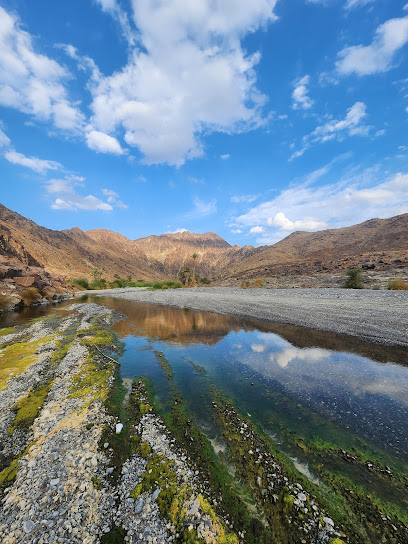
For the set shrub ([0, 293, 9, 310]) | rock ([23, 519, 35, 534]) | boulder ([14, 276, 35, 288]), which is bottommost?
rock ([23, 519, 35, 534])

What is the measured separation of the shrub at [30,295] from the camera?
38.8m

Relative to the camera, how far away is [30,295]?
40.4 metres

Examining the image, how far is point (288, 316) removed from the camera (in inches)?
959

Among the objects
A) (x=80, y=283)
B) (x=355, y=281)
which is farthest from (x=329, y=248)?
(x=80, y=283)

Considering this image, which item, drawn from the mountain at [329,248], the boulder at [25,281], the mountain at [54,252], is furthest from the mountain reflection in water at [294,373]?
the mountain at [54,252]

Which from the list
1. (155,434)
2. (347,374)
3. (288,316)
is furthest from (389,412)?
(288,316)

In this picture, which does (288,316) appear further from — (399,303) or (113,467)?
(113,467)

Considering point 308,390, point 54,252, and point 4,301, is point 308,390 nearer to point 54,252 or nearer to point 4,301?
point 4,301

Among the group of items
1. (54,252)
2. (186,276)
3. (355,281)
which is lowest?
(355,281)

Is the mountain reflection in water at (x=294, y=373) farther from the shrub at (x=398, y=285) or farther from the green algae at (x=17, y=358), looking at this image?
the shrub at (x=398, y=285)

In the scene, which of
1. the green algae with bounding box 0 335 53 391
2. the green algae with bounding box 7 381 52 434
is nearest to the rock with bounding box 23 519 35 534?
the green algae with bounding box 7 381 52 434

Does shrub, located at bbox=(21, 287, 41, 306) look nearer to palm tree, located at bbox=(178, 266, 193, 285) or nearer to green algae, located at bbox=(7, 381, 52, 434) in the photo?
green algae, located at bbox=(7, 381, 52, 434)

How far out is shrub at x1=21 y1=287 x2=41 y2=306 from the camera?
38.8m

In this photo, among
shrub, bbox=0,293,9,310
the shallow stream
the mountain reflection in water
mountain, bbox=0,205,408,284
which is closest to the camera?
the shallow stream
